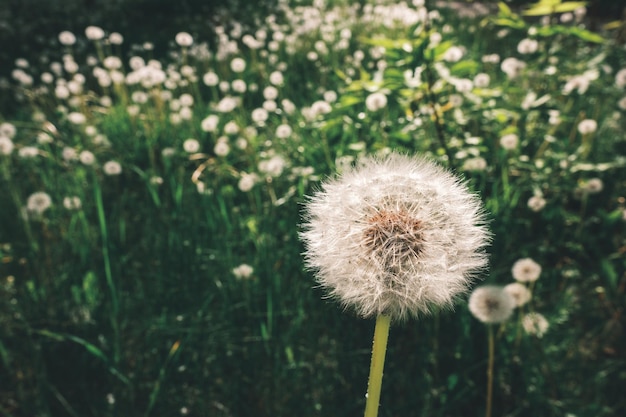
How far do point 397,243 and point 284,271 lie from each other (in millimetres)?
1310

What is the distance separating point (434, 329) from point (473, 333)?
15 cm

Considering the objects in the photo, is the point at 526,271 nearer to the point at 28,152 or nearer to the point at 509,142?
the point at 509,142

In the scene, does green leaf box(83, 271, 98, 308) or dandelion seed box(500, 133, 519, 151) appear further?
dandelion seed box(500, 133, 519, 151)

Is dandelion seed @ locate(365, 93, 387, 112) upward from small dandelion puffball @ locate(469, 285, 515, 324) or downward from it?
upward

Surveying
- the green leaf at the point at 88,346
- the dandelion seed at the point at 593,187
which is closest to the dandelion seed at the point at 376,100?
the dandelion seed at the point at 593,187

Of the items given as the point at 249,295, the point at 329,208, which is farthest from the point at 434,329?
the point at 329,208

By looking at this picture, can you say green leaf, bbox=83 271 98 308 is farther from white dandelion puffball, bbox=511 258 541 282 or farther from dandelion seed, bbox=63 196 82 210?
white dandelion puffball, bbox=511 258 541 282

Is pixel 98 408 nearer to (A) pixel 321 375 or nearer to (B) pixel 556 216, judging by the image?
(A) pixel 321 375

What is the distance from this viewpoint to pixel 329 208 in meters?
1.16

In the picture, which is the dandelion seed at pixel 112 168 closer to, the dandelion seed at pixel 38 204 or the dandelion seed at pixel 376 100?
the dandelion seed at pixel 38 204

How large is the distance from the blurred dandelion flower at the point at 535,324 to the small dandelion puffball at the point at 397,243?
3.64ft

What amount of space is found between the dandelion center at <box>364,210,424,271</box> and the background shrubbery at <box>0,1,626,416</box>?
0.49 metres

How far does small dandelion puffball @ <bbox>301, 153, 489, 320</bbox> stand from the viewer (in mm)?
990

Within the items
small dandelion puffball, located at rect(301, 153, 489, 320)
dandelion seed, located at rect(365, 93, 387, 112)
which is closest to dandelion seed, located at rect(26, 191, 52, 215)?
dandelion seed, located at rect(365, 93, 387, 112)
